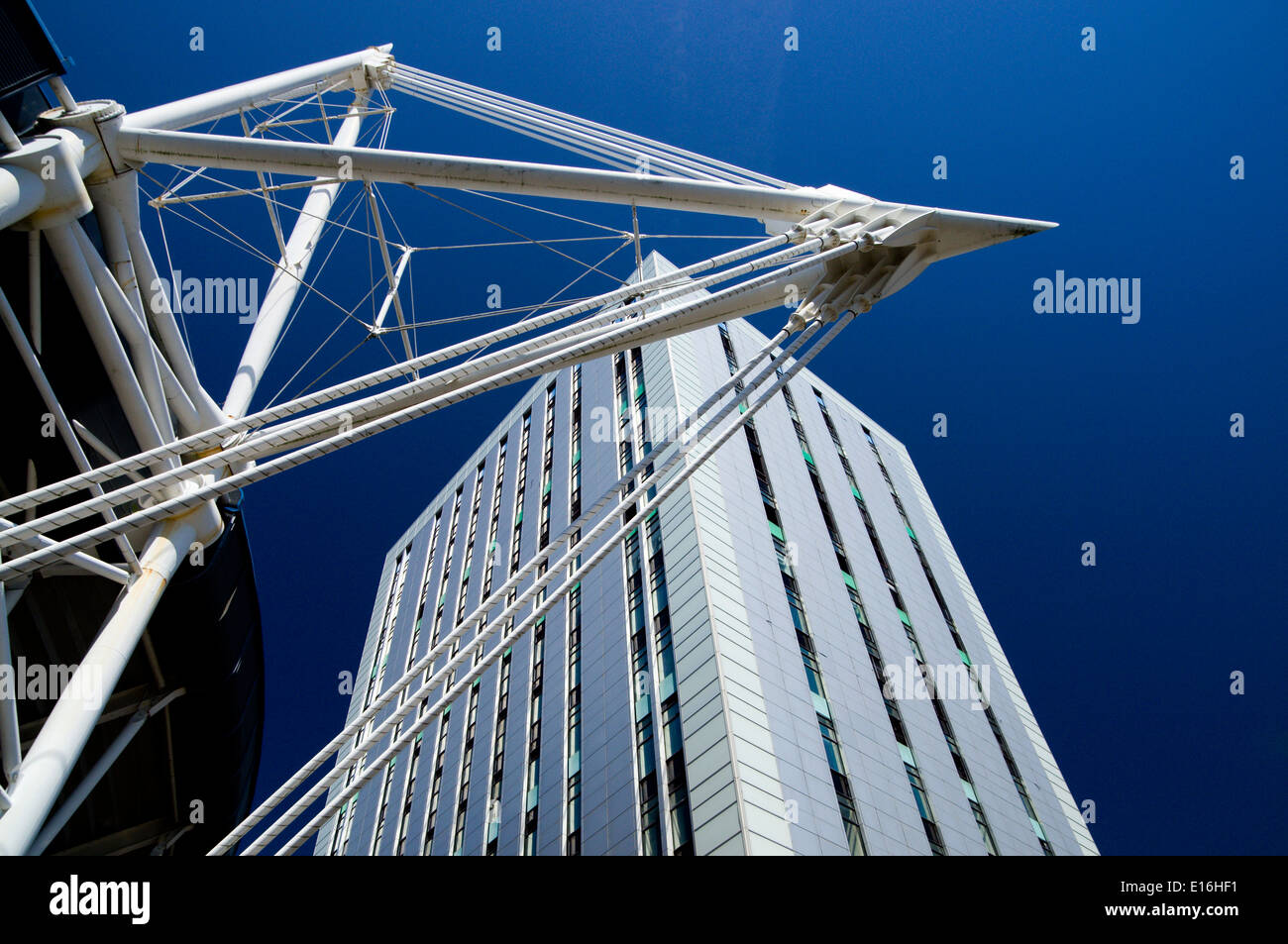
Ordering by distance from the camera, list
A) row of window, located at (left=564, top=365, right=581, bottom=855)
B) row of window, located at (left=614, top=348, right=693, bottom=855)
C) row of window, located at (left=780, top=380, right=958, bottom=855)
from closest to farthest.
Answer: row of window, located at (left=614, top=348, right=693, bottom=855)
row of window, located at (left=564, top=365, right=581, bottom=855)
row of window, located at (left=780, top=380, right=958, bottom=855)

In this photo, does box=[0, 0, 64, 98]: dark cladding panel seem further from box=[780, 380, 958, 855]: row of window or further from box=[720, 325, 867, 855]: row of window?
box=[780, 380, 958, 855]: row of window

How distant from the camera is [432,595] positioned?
58.2 metres

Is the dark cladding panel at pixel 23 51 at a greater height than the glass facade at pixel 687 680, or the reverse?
the dark cladding panel at pixel 23 51

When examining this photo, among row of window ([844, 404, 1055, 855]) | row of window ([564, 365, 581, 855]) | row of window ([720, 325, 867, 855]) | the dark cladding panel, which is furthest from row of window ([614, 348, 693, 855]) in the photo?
row of window ([844, 404, 1055, 855])

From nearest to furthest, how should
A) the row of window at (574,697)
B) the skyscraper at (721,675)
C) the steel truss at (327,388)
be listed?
the steel truss at (327,388) → the skyscraper at (721,675) → the row of window at (574,697)

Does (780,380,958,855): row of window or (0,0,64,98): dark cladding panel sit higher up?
(0,0,64,98): dark cladding panel

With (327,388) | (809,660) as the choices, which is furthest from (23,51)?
(809,660)

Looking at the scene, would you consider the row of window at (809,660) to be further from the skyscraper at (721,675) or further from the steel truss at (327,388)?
the steel truss at (327,388)

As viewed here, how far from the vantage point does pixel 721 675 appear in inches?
977

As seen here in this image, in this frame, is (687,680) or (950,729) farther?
(950,729)

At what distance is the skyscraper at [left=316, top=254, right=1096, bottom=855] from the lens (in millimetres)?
24188

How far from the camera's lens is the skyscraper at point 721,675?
24.2m

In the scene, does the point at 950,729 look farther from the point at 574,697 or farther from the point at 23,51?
the point at 23,51

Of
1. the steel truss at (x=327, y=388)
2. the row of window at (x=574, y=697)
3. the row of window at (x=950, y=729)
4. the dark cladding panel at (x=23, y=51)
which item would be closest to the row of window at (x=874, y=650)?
the row of window at (x=950, y=729)
